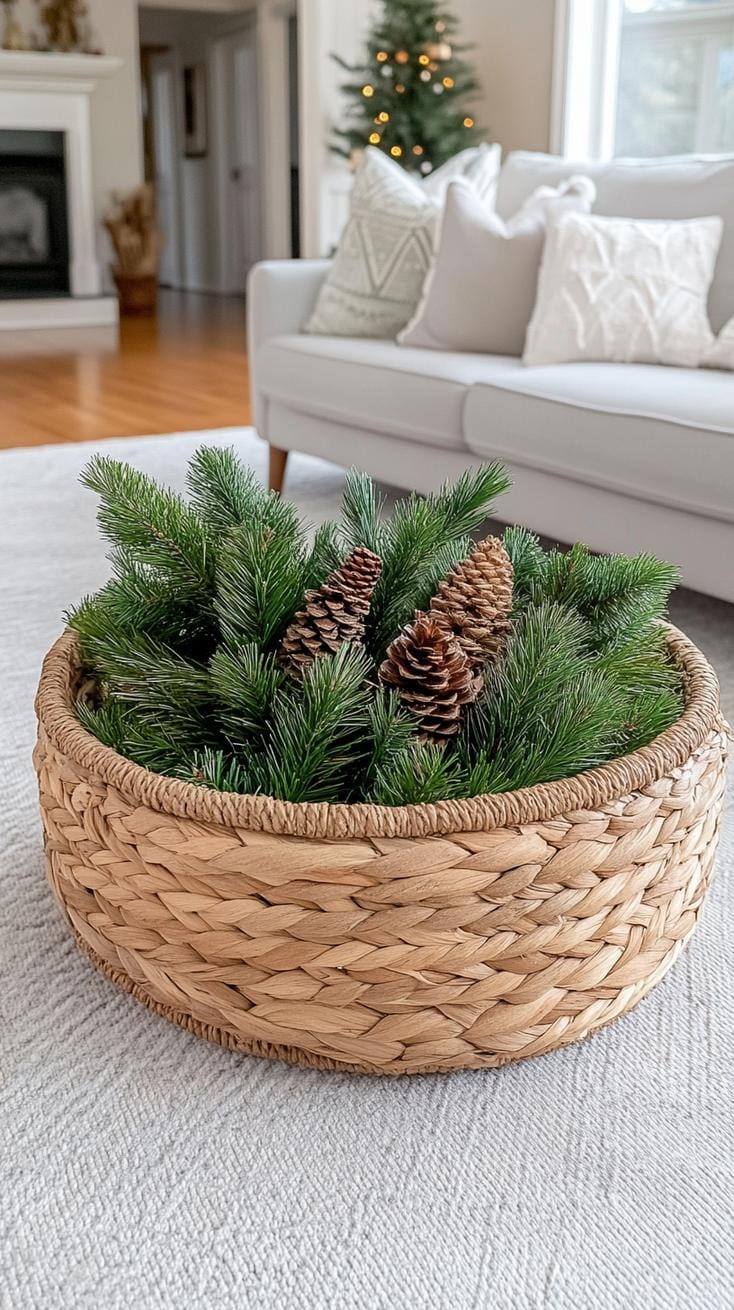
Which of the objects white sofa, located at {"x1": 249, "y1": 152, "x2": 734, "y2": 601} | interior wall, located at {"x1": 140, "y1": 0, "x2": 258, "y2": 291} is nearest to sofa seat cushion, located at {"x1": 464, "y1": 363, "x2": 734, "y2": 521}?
white sofa, located at {"x1": 249, "y1": 152, "x2": 734, "y2": 601}

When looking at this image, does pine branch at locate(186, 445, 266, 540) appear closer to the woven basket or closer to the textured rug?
the woven basket

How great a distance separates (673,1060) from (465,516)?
0.55 m

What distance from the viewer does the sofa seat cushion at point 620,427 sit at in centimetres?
212

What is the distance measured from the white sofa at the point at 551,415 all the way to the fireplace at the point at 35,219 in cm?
551

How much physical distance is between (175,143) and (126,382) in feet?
21.2

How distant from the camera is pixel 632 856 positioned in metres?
0.98

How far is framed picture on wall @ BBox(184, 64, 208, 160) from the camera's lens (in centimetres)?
1035

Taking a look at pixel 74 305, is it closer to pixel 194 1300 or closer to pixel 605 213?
pixel 605 213

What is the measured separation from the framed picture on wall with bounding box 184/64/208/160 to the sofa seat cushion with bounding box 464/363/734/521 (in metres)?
8.78

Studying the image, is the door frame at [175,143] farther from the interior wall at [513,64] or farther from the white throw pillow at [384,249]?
the white throw pillow at [384,249]

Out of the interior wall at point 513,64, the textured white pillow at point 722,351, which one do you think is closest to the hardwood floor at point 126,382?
the interior wall at point 513,64

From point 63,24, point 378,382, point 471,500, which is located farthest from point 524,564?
point 63,24

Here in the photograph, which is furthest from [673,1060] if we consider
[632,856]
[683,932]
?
[632,856]

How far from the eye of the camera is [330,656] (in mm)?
1010
